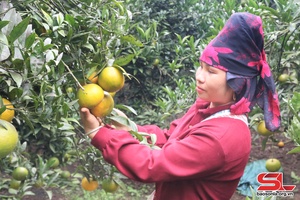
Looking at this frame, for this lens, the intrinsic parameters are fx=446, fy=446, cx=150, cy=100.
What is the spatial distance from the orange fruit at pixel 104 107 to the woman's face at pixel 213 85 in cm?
29

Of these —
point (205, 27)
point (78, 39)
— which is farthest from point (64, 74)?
point (205, 27)

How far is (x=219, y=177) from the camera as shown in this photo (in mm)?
1359

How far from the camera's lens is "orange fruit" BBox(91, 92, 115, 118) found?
1.22 meters

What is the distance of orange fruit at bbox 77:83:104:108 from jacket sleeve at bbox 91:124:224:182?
17cm

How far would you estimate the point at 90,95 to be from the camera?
116cm

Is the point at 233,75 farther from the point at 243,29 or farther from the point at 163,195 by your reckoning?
the point at 163,195

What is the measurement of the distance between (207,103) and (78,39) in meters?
0.52

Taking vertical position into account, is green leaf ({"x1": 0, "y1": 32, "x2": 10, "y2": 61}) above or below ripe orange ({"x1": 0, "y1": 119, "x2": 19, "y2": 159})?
above

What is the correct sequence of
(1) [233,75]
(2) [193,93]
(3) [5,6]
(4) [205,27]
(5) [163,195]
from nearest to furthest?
(3) [5,6] < (1) [233,75] < (5) [163,195] < (2) [193,93] < (4) [205,27]

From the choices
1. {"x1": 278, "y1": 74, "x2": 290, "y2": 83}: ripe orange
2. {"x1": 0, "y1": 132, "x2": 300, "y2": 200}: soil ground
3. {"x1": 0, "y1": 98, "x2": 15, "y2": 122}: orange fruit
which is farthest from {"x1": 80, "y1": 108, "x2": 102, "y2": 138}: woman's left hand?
{"x1": 0, "y1": 132, "x2": 300, "y2": 200}: soil ground

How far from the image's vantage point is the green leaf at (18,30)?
96 centimetres

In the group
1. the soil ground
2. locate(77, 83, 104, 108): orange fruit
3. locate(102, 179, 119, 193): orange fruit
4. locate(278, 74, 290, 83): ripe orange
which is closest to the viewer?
locate(77, 83, 104, 108): orange fruit

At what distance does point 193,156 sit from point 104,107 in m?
0.29

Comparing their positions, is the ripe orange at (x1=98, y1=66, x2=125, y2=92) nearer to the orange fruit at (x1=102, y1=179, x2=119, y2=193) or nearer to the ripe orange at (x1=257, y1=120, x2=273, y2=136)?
the orange fruit at (x1=102, y1=179, x2=119, y2=193)
